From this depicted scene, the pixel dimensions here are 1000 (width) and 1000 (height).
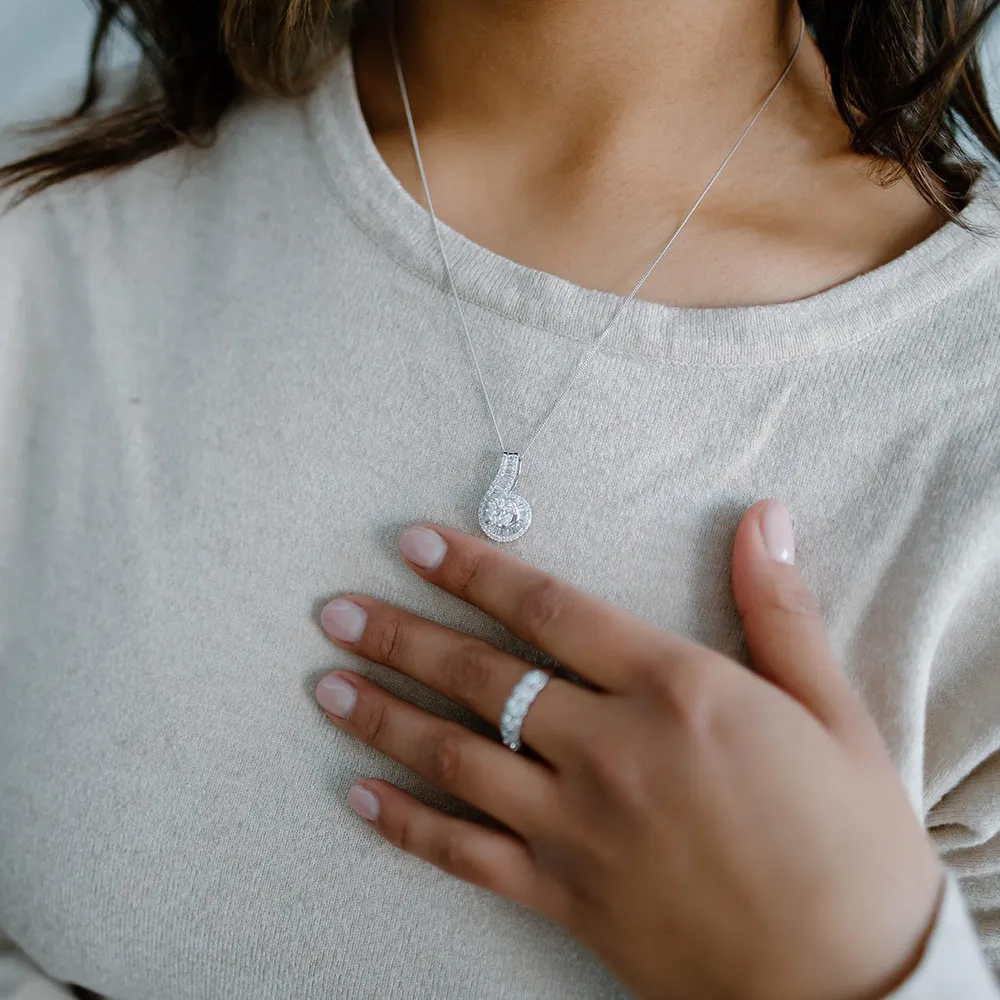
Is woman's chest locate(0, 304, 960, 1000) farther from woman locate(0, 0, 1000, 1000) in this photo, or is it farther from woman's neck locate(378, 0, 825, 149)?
woman's neck locate(378, 0, 825, 149)

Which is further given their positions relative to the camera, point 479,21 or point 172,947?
point 479,21

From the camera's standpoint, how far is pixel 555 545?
0.73 metres

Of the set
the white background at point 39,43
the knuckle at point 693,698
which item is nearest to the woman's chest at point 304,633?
the knuckle at point 693,698

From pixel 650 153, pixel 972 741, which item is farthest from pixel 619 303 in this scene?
pixel 972 741

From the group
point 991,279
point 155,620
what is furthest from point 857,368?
point 155,620

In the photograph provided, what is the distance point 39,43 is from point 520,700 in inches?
53.9

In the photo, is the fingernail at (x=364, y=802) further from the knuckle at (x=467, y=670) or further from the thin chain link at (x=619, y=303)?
the thin chain link at (x=619, y=303)

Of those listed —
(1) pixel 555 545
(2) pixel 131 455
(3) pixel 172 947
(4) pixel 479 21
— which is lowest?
(3) pixel 172 947

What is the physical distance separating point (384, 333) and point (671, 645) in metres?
0.36

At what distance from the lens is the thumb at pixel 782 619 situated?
0.63m

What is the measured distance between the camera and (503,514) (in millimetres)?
725

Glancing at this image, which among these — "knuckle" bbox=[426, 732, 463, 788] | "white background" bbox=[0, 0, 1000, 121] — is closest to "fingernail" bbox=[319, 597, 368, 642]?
"knuckle" bbox=[426, 732, 463, 788]

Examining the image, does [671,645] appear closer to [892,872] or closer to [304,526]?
[892,872]

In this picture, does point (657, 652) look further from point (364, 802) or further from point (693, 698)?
point (364, 802)
